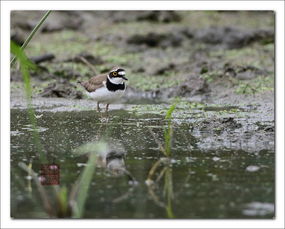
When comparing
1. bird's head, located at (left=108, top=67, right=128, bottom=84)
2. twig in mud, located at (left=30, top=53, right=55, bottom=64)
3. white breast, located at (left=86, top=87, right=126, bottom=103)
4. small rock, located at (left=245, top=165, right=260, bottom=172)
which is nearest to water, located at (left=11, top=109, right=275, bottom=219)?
small rock, located at (left=245, top=165, right=260, bottom=172)

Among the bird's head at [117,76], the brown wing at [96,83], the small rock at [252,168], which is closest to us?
the small rock at [252,168]

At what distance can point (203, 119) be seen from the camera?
6.91 metres

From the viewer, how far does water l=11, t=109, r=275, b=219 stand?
4.15 m

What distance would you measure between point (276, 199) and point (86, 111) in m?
3.70

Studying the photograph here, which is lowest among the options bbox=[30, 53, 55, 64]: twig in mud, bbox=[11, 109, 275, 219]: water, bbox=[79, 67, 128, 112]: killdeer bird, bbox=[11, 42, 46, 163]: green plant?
bbox=[11, 109, 275, 219]: water

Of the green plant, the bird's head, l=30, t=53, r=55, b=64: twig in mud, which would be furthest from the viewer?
l=30, t=53, r=55, b=64: twig in mud

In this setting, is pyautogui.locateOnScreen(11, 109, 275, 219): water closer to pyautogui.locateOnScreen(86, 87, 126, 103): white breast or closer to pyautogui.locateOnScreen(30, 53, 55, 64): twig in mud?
pyautogui.locateOnScreen(86, 87, 126, 103): white breast

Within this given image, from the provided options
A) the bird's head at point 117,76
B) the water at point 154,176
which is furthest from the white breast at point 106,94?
the water at point 154,176

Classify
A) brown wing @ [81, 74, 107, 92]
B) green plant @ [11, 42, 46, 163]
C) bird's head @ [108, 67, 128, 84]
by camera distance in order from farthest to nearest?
brown wing @ [81, 74, 107, 92] < bird's head @ [108, 67, 128, 84] < green plant @ [11, 42, 46, 163]

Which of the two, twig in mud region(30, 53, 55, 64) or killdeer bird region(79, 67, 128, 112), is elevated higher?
twig in mud region(30, 53, 55, 64)

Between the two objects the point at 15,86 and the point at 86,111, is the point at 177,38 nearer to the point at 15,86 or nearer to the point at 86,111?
the point at 15,86

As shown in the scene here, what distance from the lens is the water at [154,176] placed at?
4.15 meters

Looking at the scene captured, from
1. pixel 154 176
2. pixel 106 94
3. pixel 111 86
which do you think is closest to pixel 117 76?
pixel 111 86

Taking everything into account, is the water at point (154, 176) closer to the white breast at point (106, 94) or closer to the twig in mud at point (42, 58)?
the white breast at point (106, 94)
